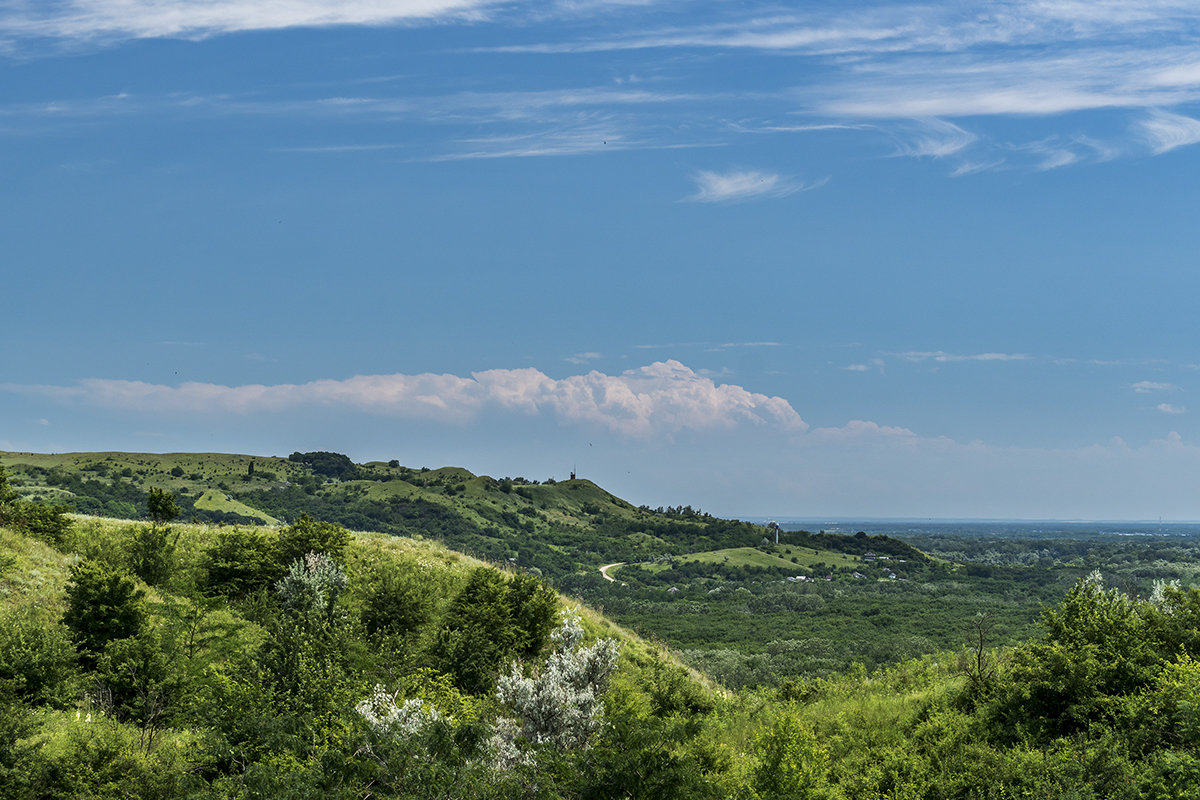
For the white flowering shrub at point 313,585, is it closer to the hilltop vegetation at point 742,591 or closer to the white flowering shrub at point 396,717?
the white flowering shrub at point 396,717

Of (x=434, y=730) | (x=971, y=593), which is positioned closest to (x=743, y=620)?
(x=971, y=593)

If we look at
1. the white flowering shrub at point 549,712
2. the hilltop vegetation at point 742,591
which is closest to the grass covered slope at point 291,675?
the white flowering shrub at point 549,712

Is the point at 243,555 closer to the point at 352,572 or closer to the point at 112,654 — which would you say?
the point at 352,572

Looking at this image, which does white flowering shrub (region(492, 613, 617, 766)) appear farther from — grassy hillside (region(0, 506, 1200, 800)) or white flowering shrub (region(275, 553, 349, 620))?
white flowering shrub (region(275, 553, 349, 620))

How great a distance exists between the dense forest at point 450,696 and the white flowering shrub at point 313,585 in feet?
0.45

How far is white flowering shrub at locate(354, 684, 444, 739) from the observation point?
18297 millimetres

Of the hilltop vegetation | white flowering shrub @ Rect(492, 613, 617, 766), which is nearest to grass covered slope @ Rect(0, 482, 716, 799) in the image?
white flowering shrub @ Rect(492, 613, 617, 766)

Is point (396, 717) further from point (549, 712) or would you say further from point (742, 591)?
point (742, 591)

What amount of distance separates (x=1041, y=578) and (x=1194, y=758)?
185402mm

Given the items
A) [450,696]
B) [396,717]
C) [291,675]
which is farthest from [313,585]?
[396,717]

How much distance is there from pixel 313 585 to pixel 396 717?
1670cm

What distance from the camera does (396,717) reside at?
19078 millimetres

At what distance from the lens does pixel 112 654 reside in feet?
87.9

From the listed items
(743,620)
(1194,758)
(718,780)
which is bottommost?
(743,620)
